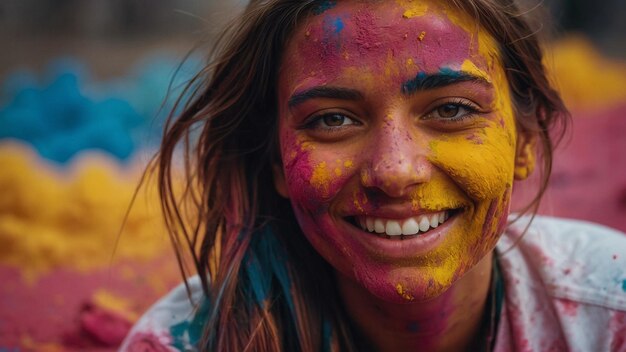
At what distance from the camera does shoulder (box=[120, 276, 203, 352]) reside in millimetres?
2191

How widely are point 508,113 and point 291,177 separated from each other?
23.6 inches

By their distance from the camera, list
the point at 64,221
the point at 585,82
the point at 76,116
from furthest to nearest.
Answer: the point at 585,82
the point at 76,116
the point at 64,221

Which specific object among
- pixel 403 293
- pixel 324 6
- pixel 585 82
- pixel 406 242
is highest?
pixel 585 82

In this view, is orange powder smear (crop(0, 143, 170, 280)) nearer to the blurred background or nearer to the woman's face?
the blurred background

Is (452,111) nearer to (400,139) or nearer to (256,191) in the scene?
(400,139)

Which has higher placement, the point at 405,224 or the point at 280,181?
the point at 280,181

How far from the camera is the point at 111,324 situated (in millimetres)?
3215

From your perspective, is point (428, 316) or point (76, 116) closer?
point (428, 316)

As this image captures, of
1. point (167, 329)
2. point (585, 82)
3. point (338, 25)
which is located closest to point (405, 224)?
point (338, 25)

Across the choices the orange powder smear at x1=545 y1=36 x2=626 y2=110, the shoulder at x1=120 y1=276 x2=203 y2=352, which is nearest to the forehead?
the shoulder at x1=120 y1=276 x2=203 y2=352

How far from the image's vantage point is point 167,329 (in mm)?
2223

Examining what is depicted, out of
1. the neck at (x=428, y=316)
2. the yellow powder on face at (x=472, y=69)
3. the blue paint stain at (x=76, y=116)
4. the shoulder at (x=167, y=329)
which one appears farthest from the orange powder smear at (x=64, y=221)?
the yellow powder on face at (x=472, y=69)


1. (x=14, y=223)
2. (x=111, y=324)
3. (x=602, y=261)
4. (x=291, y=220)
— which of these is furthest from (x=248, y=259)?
(x=14, y=223)

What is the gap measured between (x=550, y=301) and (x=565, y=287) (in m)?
0.06
